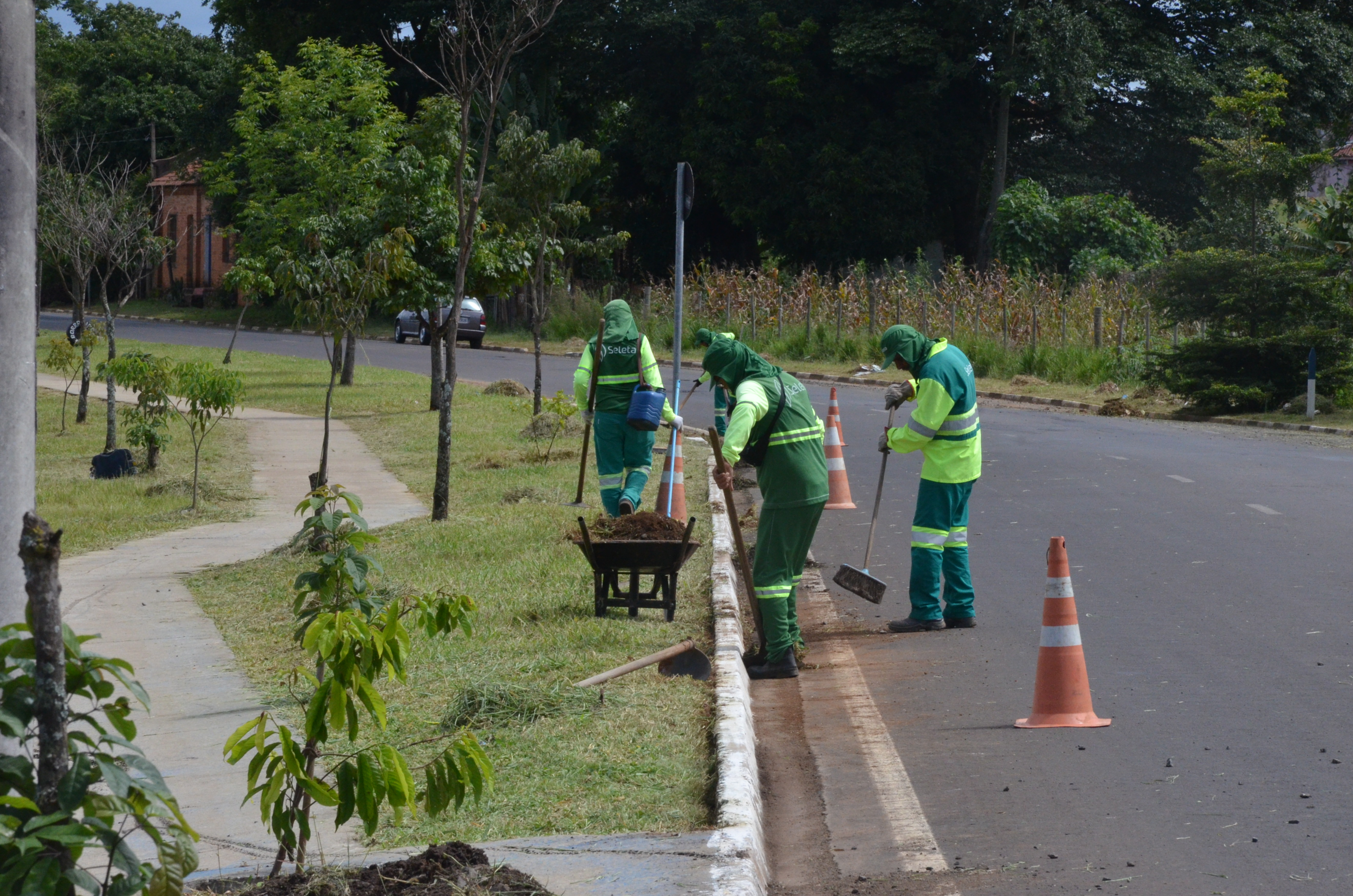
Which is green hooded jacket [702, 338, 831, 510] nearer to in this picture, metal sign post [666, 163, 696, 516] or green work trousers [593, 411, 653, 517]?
green work trousers [593, 411, 653, 517]

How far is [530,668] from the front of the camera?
23.2ft

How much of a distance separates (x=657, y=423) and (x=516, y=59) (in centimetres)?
3555

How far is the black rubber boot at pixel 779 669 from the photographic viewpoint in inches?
300

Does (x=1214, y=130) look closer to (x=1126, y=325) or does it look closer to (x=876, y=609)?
(x=1126, y=325)

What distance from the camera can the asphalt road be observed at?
16.6 feet

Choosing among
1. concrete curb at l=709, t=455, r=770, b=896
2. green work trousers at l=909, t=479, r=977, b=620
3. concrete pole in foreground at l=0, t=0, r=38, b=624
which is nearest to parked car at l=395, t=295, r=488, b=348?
green work trousers at l=909, t=479, r=977, b=620

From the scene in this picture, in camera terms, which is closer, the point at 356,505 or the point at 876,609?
the point at 356,505

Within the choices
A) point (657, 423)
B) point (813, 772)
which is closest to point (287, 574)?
point (657, 423)

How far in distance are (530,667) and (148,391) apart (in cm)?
872

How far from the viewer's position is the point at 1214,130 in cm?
3691

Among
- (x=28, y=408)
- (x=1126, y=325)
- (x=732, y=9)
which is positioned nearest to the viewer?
(x=28, y=408)

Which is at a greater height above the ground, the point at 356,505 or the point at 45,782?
the point at 356,505

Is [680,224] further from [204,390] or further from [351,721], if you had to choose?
[351,721]

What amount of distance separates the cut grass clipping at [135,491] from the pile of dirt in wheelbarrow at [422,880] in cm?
773
